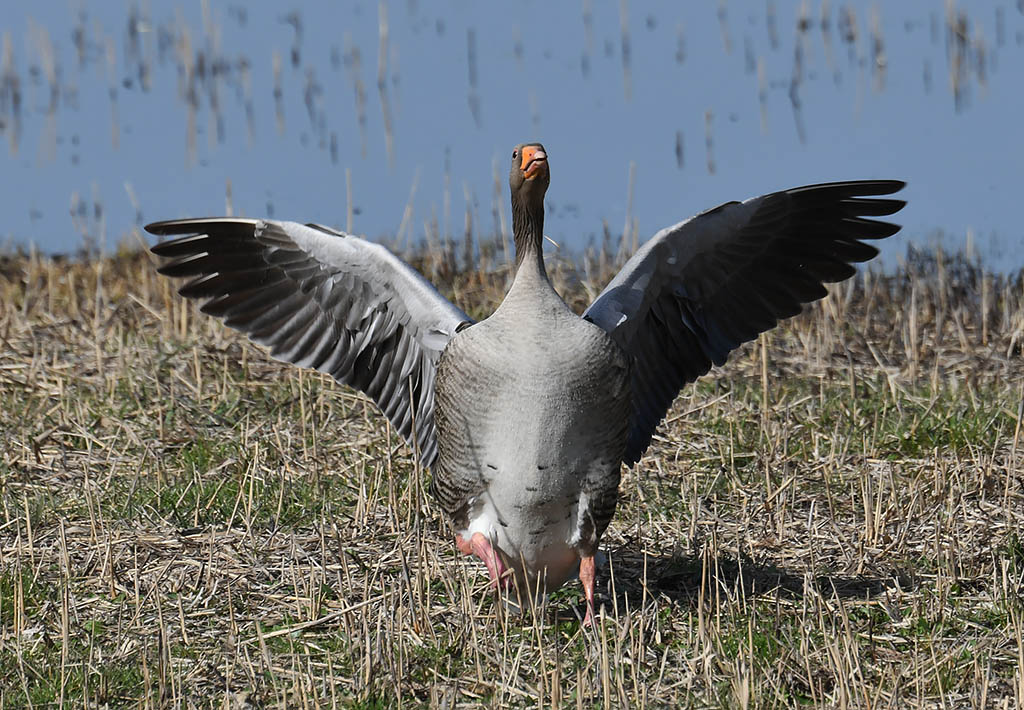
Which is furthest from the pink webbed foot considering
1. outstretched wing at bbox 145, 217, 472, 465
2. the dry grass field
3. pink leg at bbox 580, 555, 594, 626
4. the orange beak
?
the orange beak

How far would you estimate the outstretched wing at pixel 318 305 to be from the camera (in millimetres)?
6102

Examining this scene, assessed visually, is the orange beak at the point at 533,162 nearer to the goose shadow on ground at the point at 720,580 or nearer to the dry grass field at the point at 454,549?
the dry grass field at the point at 454,549

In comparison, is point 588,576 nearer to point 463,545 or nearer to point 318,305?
point 463,545

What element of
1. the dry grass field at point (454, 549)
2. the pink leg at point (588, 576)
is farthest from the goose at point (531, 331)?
the dry grass field at point (454, 549)

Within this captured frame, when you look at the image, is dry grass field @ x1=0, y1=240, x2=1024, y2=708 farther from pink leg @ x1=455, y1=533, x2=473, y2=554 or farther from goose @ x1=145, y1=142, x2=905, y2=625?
goose @ x1=145, y1=142, x2=905, y2=625

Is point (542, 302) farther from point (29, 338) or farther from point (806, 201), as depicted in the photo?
point (29, 338)

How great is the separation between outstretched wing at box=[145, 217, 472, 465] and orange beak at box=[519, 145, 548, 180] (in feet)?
2.63

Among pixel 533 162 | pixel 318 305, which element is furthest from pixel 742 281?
pixel 318 305

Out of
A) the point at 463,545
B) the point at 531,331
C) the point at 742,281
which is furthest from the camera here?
the point at 742,281

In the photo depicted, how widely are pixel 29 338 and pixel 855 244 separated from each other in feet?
19.8

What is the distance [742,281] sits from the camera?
648 centimetres

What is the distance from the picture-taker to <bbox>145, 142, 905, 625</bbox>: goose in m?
5.25

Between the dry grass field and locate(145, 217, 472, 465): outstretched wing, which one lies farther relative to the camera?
locate(145, 217, 472, 465): outstretched wing

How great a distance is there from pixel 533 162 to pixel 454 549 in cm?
192
